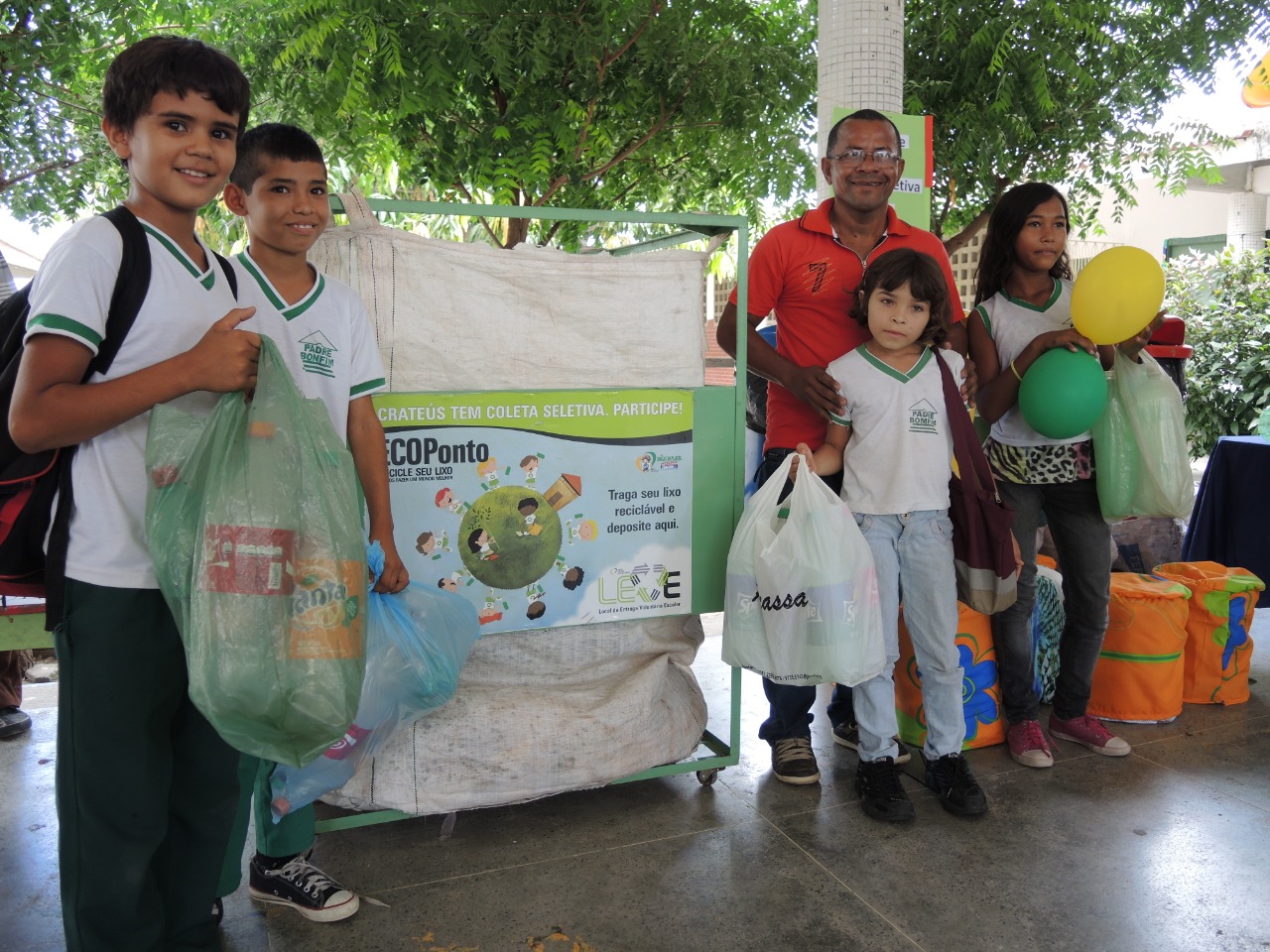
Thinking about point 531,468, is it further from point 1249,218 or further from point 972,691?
point 1249,218

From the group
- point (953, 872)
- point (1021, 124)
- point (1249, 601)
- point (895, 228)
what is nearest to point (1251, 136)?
point (1021, 124)

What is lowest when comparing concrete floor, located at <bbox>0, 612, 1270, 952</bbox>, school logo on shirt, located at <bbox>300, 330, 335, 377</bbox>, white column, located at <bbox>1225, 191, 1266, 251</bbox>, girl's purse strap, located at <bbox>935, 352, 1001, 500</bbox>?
concrete floor, located at <bbox>0, 612, 1270, 952</bbox>

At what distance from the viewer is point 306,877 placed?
7.49 ft

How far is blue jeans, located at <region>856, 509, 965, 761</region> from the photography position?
272 centimetres

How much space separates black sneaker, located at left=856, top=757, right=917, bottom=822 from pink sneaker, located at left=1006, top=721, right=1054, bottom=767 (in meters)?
0.54

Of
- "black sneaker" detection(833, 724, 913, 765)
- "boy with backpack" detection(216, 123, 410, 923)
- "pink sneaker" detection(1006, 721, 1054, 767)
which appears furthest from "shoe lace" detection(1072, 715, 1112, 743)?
"boy with backpack" detection(216, 123, 410, 923)

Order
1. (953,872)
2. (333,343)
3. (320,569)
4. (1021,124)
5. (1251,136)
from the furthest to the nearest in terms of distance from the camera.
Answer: (1251,136) < (1021,124) < (953,872) < (333,343) < (320,569)

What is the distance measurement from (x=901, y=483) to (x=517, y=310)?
1127 millimetres

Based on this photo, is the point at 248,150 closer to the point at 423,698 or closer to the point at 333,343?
the point at 333,343

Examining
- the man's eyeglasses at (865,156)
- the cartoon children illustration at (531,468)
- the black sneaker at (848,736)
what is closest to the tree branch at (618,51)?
the man's eyeglasses at (865,156)

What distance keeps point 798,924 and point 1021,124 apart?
4.13 meters

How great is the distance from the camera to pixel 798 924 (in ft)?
7.34

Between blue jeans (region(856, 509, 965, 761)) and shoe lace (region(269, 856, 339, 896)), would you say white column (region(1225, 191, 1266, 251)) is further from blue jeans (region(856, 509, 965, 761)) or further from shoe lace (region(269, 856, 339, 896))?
shoe lace (region(269, 856, 339, 896))

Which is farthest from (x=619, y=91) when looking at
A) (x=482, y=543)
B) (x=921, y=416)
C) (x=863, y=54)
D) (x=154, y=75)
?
(x=154, y=75)
